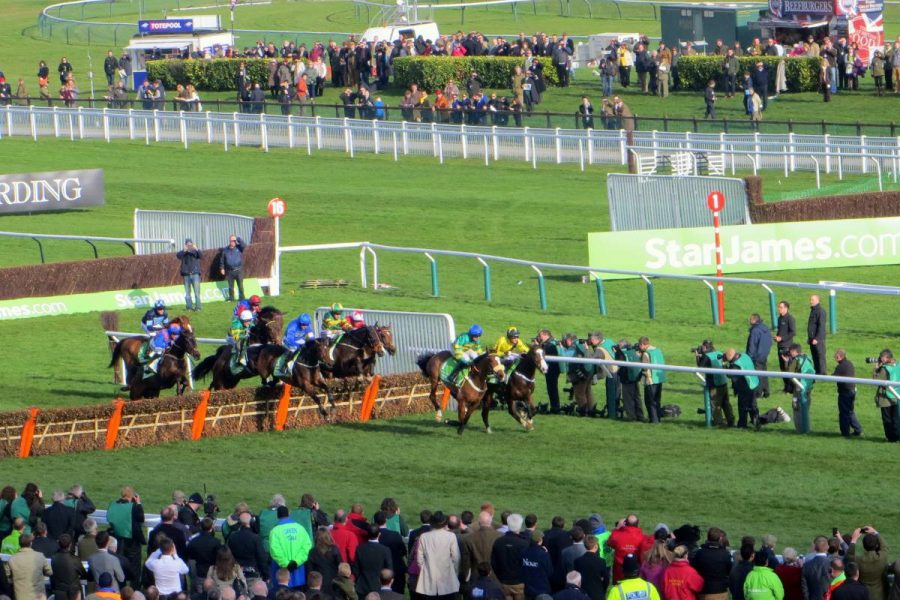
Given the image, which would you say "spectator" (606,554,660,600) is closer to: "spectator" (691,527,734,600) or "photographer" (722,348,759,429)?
"spectator" (691,527,734,600)

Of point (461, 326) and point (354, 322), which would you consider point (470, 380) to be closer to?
point (354, 322)

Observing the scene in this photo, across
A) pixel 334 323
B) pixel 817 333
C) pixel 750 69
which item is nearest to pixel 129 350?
pixel 334 323

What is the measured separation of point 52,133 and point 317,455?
2580cm

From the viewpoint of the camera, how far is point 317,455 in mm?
18031

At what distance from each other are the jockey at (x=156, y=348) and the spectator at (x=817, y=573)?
32.7ft

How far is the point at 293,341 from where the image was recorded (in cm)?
1931

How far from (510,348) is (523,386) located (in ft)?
1.63

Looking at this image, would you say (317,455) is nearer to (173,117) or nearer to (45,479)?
(45,479)

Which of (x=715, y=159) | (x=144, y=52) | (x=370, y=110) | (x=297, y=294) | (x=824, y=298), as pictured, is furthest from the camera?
(x=144, y=52)

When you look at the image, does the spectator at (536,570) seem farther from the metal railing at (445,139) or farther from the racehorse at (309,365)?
the metal railing at (445,139)

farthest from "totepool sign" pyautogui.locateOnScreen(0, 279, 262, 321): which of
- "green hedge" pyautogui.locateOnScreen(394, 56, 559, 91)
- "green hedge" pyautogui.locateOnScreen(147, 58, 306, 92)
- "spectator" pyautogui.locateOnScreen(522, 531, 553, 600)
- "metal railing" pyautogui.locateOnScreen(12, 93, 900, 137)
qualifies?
"green hedge" pyautogui.locateOnScreen(147, 58, 306, 92)

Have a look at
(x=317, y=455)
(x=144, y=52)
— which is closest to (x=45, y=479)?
(x=317, y=455)

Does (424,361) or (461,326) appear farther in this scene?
(461,326)

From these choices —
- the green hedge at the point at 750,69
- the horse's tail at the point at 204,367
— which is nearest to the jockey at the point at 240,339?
the horse's tail at the point at 204,367
